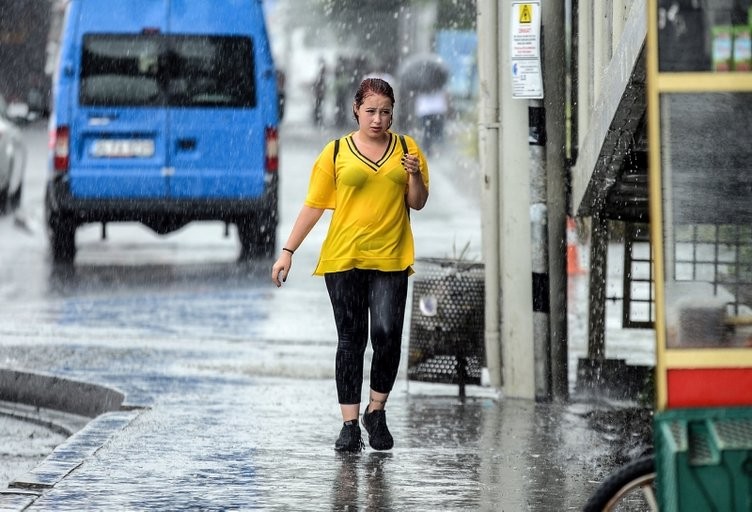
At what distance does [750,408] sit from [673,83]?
0.91 meters

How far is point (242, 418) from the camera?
913 centimetres

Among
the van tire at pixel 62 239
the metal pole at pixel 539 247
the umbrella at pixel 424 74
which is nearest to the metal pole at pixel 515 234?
the metal pole at pixel 539 247

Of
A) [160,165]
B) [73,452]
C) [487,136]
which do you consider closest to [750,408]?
[73,452]

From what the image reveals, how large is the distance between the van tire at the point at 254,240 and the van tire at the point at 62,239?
1.64m

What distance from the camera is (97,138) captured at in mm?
17094

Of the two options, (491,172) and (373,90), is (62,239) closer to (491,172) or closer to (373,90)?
(491,172)

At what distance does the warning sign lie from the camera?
31.2 feet

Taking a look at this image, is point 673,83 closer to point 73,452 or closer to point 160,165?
point 73,452

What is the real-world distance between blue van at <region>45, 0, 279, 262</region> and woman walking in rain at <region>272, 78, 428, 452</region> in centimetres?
924

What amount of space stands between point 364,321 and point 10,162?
50.0 ft

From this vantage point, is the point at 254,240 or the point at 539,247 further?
the point at 254,240

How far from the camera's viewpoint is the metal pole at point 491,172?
9.96 m

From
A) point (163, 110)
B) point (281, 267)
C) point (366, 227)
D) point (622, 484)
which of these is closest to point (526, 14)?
point (366, 227)

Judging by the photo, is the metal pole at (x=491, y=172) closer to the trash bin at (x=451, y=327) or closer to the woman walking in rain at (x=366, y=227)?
the trash bin at (x=451, y=327)
